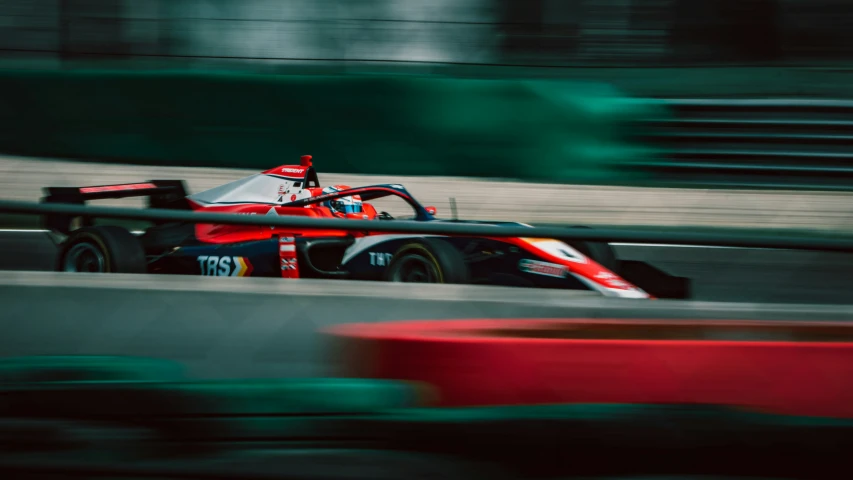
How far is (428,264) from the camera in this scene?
3.98 meters

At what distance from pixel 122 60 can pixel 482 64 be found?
3.08m

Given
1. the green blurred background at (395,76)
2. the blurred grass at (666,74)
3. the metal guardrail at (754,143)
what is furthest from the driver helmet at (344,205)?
the metal guardrail at (754,143)

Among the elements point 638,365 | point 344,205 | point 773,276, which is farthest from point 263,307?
point 344,205

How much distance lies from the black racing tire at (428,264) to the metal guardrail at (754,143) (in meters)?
3.42

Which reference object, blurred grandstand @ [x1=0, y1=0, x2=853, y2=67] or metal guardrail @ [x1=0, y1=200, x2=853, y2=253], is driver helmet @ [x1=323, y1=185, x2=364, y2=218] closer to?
blurred grandstand @ [x1=0, y1=0, x2=853, y2=67]

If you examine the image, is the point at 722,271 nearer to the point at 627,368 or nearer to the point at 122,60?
the point at 627,368

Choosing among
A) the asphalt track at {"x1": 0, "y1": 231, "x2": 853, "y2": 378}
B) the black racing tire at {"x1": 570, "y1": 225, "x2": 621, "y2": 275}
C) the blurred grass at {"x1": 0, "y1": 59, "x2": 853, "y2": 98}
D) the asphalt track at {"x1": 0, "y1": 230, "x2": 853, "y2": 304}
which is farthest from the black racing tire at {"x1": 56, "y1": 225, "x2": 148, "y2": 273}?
the blurred grass at {"x1": 0, "y1": 59, "x2": 853, "y2": 98}

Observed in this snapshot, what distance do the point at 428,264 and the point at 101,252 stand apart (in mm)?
1651

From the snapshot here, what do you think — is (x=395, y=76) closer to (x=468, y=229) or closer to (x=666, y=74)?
(x=666, y=74)

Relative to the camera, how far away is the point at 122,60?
788cm

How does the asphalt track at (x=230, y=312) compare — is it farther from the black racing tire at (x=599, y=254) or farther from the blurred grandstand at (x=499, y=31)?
the blurred grandstand at (x=499, y=31)

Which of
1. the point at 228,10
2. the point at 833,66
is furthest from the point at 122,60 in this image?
the point at 833,66

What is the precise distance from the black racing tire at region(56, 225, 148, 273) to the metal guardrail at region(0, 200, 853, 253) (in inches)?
88.8

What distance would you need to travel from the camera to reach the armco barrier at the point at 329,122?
710 cm
